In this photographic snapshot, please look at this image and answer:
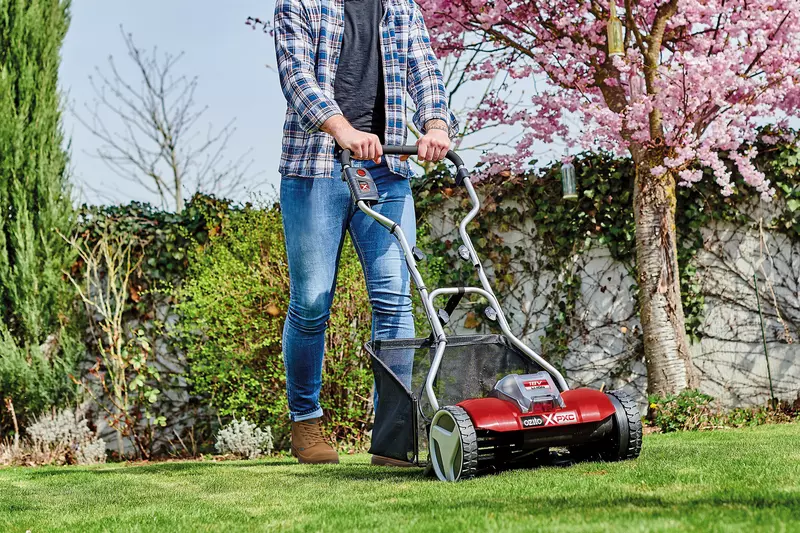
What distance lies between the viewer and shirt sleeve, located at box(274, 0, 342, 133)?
9.82ft

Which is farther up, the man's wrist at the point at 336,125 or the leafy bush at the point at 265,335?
the man's wrist at the point at 336,125

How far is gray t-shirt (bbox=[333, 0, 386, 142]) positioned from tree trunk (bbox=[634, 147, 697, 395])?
272 centimetres

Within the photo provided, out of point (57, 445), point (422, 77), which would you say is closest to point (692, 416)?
point (422, 77)

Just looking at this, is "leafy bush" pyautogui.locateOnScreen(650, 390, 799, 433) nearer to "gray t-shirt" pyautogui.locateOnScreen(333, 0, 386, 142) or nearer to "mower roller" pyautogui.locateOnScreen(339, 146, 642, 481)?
"mower roller" pyautogui.locateOnScreen(339, 146, 642, 481)

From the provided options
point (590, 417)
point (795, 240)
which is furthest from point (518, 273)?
point (590, 417)

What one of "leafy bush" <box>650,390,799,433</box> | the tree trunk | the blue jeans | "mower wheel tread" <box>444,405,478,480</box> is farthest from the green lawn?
the tree trunk

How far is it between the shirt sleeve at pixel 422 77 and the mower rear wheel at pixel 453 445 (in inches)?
49.9

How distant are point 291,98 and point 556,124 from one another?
3.43 m

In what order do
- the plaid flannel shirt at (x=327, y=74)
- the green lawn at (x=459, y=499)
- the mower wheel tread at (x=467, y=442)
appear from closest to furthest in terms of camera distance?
the green lawn at (x=459, y=499), the mower wheel tread at (x=467, y=442), the plaid flannel shirt at (x=327, y=74)

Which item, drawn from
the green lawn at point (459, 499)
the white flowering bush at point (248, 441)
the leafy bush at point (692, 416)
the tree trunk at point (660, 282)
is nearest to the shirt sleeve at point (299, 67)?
the green lawn at point (459, 499)

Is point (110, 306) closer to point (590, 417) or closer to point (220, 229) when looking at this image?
point (220, 229)

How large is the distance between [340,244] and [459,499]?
4.70ft

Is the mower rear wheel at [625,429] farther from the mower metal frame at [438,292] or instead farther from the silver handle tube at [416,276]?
the silver handle tube at [416,276]

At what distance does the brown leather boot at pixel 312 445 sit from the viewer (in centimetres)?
340
